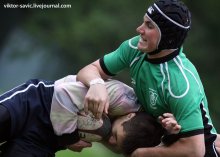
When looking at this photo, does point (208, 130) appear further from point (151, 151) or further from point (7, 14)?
point (7, 14)

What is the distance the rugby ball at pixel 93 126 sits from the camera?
11.5 feet

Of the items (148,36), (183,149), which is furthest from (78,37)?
(183,149)

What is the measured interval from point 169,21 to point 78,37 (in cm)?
930

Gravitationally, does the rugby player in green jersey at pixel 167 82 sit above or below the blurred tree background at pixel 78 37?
above

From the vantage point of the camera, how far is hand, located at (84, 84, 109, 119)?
11.0 feet

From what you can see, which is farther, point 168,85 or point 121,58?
point 121,58

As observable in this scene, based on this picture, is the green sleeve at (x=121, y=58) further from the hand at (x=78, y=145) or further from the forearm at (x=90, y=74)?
the hand at (x=78, y=145)

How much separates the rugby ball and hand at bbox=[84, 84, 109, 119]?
9 centimetres

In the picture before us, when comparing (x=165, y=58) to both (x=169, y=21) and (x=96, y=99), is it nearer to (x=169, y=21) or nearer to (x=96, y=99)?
(x=169, y=21)

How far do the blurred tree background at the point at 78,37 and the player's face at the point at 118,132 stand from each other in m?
7.46

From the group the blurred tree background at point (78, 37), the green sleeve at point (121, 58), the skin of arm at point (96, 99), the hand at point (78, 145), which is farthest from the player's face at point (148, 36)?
the blurred tree background at point (78, 37)

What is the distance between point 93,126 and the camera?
11.6ft

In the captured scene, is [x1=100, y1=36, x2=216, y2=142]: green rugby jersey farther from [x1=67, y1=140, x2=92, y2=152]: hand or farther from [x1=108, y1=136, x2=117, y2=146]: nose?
[x1=67, y1=140, x2=92, y2=152]: hand

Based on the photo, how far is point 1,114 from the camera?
3502 mm
